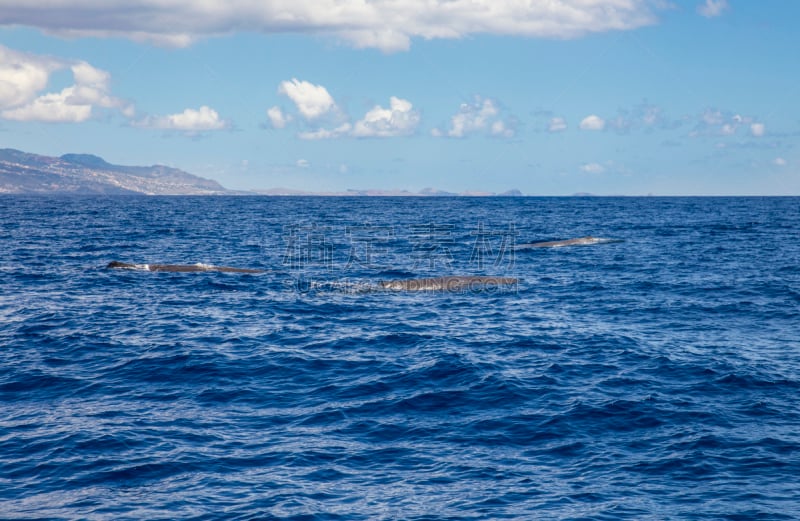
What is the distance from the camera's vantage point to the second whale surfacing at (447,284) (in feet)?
137

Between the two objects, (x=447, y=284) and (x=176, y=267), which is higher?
(x=447, y=284)

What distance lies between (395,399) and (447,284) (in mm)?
21421

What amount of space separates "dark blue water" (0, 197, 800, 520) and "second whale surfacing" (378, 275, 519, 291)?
122 cm

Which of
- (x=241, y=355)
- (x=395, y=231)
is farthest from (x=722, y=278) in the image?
(x=395, y=231)

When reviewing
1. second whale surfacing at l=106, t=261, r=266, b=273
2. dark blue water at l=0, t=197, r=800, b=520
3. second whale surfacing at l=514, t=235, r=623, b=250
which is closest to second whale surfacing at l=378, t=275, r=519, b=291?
dark blue water at l=0, t=197, r=800, b=520

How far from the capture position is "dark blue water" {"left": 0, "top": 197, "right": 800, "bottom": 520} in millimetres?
15023

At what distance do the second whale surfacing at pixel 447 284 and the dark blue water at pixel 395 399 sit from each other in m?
1.22

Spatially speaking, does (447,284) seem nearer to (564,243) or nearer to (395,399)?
(395,399)

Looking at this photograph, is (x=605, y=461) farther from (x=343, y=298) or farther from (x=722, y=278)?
(x=722, y=278)

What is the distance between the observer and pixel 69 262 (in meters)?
51.4

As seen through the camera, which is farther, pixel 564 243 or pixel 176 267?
pixel 564 243

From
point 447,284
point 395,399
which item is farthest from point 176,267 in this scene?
point 395,399

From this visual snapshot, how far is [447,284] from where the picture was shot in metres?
42.1

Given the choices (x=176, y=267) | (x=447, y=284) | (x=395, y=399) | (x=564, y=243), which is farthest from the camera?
(x=564, y=243)
